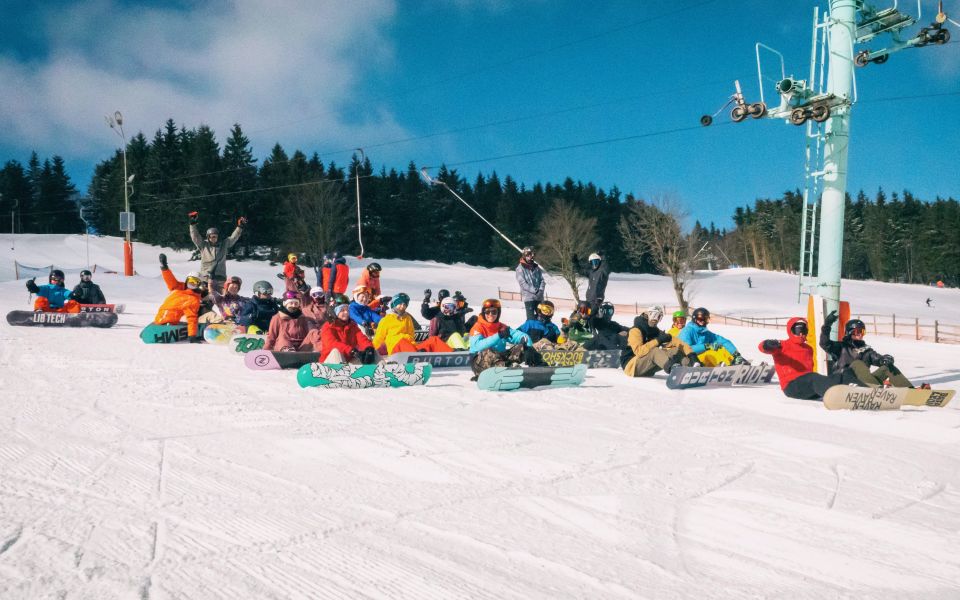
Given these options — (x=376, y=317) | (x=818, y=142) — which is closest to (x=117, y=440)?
(x=376, y=317)

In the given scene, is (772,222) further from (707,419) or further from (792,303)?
(707,419)

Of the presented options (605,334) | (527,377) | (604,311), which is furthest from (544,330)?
(527,377)

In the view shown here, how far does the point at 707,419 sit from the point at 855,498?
258 centimetres

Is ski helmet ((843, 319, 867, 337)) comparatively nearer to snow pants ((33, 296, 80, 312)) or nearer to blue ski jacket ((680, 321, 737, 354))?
blue ski jacket ((680, 321, 737, 354))

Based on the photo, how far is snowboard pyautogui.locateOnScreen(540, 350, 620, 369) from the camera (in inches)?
392

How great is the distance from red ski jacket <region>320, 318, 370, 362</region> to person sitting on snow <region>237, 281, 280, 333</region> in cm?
360

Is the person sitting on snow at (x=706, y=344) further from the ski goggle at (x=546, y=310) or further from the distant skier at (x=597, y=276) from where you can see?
the distant skier at (x=597, y=276)

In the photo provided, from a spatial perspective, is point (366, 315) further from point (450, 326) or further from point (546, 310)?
point (546, 310)

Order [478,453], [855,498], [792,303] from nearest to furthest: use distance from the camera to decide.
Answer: [855,498], [478,453], [792,303]

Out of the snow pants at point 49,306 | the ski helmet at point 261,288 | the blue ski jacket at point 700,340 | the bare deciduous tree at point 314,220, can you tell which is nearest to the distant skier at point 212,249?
the ski helmet at point 261,288

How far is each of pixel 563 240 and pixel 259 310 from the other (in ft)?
115

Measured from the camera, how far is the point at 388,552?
310 cm

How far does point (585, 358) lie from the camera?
11.1m

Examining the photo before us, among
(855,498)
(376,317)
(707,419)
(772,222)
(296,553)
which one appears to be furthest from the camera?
(772,222)
